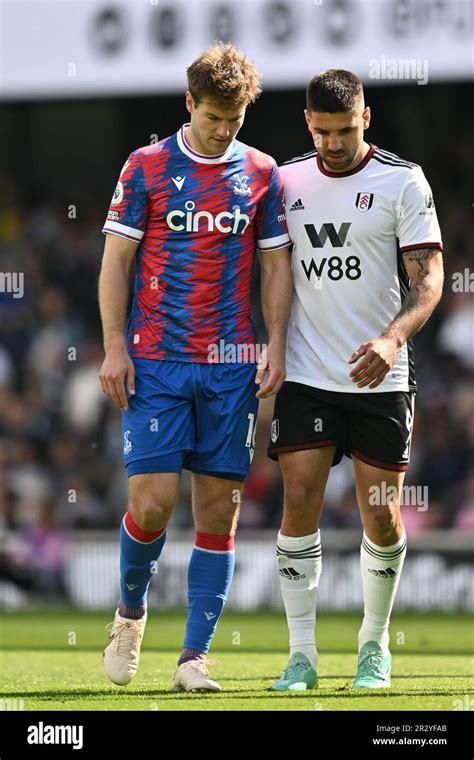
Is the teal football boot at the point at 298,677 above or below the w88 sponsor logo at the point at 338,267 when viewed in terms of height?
below

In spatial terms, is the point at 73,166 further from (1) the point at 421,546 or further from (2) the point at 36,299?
(1) the point at 421,546

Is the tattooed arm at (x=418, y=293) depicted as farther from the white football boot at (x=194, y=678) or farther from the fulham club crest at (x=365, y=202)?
the white football boot at (x=194, y=678)

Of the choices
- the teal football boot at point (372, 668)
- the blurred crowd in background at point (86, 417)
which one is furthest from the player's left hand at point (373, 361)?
the blurred crowd in background at point (86, 417)

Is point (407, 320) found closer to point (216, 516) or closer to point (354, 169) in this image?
point (354, 169)

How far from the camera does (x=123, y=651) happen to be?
6.17 metres

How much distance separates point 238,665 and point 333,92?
3202mm

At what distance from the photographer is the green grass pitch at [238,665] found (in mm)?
5672

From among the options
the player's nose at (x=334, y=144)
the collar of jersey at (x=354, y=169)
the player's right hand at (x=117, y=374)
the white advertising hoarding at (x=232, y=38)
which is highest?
the white advertising hoarding at (x=232, y=38)

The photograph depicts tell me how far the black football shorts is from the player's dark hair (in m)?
1.26

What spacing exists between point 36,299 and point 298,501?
11712 millimetres

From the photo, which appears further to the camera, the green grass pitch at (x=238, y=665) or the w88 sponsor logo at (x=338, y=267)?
the w88 sponsor logo at (x=338, y=267)

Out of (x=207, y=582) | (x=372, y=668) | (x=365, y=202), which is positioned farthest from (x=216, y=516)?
(x=365, y=202)

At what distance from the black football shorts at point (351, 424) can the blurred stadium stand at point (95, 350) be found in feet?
22.2

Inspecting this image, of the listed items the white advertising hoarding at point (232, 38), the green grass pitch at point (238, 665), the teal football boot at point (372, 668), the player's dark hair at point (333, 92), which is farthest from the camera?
the white advertising hoarding at point (232, 38)
